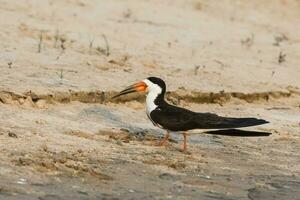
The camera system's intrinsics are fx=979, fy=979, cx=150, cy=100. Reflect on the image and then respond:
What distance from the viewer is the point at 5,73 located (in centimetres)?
1206

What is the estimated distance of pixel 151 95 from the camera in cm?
1035

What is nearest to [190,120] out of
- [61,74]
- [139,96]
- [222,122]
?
[222,122]

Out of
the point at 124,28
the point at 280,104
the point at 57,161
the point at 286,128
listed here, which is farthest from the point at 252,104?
the point at 57,161

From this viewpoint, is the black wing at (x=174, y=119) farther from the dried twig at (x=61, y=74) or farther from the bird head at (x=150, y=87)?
the dried twig at (x=61, y=74)

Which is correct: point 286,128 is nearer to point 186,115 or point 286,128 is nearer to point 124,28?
point 186,115

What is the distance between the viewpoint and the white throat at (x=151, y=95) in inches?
403

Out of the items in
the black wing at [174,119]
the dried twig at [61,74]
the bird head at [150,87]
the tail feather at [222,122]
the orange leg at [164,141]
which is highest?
the bird head at [150,87]

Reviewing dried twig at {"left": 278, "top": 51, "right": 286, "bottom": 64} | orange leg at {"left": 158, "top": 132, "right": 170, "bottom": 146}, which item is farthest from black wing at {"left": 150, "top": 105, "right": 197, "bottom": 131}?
dried twig at {"left": 278, "top": 51, "right": 286, "bottom": 64}

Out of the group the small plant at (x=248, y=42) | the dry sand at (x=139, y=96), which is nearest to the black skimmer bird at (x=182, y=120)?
the dry sand at (x=139, y=96)

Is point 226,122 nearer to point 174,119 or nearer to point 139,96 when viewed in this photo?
point 174,119

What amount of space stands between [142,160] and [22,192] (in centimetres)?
181

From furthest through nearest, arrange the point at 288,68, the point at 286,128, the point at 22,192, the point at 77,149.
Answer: the point at 288,68, the point at 286,128, the point at 77,149, the point at 22,192

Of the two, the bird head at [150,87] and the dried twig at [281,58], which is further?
the dried twig at [281,58]

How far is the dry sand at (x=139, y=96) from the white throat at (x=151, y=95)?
1.22 ft
